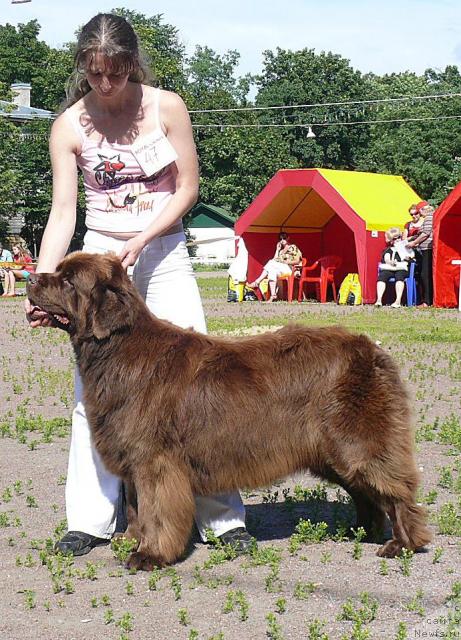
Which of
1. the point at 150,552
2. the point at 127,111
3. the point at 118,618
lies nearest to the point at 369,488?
the point at 150,552

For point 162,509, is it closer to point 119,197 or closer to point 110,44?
point 119,197

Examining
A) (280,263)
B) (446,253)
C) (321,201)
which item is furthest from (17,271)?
(446,253)

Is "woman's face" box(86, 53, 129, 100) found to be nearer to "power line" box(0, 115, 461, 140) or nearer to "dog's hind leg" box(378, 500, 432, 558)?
"dog's hind leg" box(378, 500, 432, 558)

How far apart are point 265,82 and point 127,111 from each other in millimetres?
71222

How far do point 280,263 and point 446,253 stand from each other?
4.57 m

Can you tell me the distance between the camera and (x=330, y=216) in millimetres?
25906

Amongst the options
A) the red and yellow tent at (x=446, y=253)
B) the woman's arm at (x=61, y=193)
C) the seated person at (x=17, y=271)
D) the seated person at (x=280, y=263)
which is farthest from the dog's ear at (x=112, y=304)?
the seated person at (x=17, y=271)

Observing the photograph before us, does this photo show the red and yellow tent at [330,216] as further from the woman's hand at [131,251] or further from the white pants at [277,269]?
the woman's hand at [131,251]

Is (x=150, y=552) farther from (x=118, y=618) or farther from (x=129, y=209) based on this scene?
(x=129, y=209)

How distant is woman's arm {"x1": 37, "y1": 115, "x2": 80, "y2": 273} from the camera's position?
16.6 ft

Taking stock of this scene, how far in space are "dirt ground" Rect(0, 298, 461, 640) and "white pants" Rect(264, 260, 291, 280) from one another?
55.7ft

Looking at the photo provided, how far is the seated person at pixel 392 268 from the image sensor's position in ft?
69.2

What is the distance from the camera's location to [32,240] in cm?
5512

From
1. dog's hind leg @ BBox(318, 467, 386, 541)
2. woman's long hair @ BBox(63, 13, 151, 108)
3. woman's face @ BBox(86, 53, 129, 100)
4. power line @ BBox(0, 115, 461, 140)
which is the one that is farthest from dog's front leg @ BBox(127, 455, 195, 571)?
power line @ BBox(0, 115, 461, 140)
